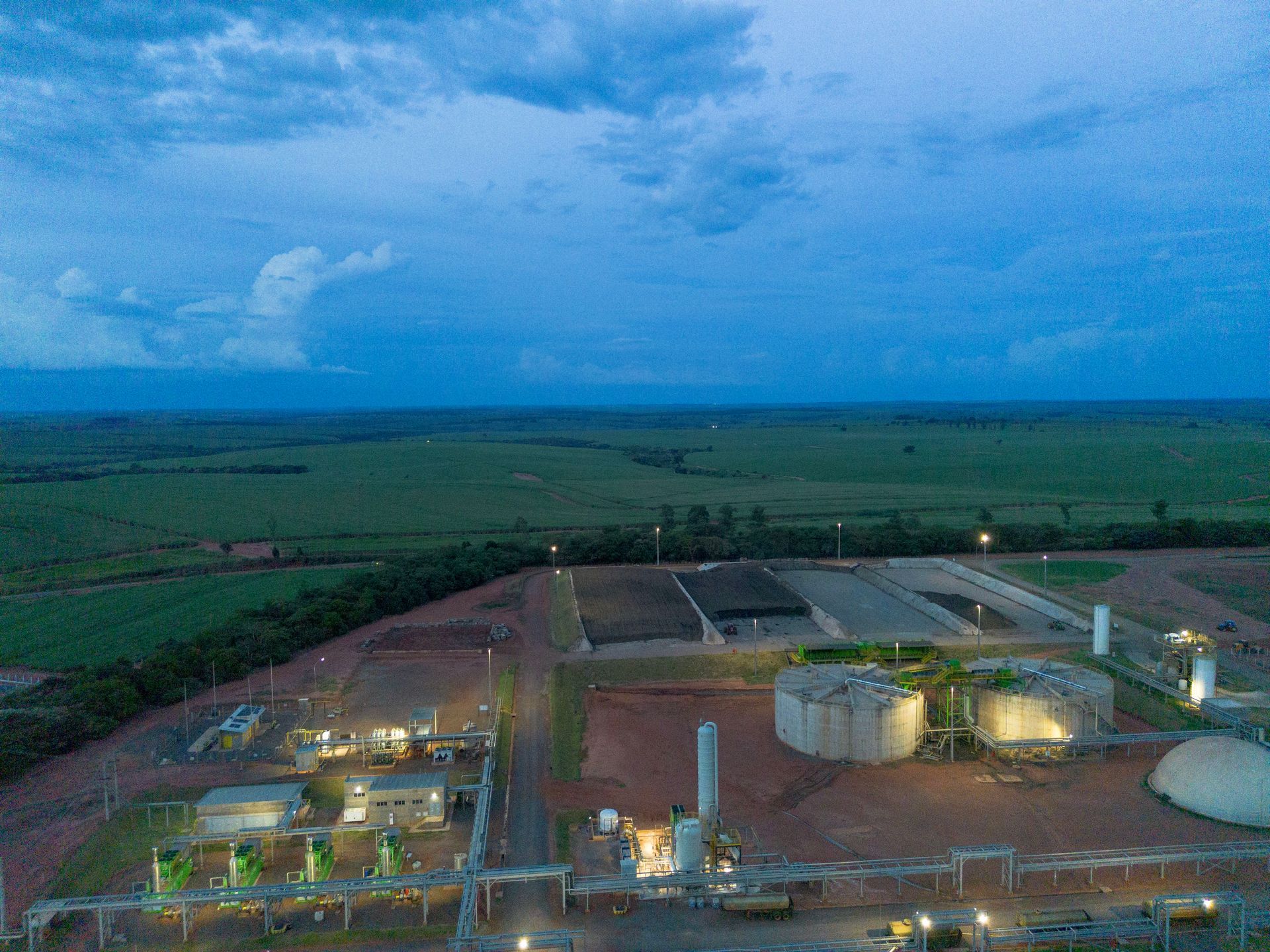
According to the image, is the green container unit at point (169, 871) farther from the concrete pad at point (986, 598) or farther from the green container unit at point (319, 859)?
the concrete pad at point (986, 598)

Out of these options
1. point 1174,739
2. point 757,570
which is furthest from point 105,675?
point 1174,739

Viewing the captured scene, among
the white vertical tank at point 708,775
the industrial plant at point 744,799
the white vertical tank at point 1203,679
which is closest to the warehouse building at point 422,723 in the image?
the industrial plant at point 744,799

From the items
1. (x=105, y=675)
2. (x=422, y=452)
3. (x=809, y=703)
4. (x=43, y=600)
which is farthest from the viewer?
(x=422, y=452)

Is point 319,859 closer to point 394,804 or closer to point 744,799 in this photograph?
point 394,804

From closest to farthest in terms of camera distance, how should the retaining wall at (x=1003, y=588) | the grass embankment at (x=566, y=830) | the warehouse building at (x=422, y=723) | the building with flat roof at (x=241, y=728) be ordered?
the grass embankment at (x=566, y=830) → the building with flat roof at (x=241, y=728) → the warehouse building at (x=422, y=723) → the retaining wall at (x=1003, y=588)

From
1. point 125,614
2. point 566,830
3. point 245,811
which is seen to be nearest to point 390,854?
point 566,830

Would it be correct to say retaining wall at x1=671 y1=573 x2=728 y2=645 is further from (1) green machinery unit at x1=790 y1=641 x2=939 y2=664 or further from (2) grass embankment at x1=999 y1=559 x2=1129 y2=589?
(2) grass embankment at x1=999 y1=559 x2=1129 y2=589

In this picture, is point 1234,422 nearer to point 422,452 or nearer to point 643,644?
point 422,452

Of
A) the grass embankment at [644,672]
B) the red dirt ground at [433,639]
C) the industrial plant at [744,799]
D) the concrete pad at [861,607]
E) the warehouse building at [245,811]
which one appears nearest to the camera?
the industrial plant at [744,799]

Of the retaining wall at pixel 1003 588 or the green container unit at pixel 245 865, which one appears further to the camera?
the retaining wall at pixel 1003 588
